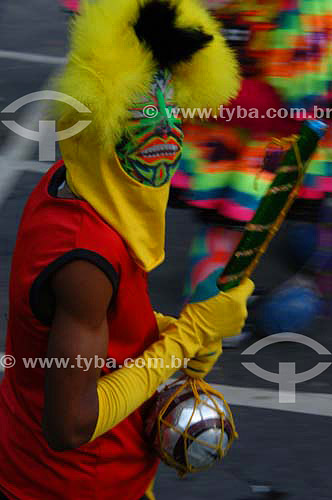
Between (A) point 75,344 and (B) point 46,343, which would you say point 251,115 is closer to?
(B) point 46,343

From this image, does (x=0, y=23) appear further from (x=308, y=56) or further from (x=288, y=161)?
(x=288, y=161)

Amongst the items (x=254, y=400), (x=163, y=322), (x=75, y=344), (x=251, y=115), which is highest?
(x=75, y=344)

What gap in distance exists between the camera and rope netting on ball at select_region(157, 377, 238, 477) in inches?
101

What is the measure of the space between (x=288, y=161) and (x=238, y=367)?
7.66 ft

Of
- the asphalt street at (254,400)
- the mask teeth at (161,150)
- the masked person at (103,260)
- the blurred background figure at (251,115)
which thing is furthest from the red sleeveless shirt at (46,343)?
the blurred background figure at (251,115)

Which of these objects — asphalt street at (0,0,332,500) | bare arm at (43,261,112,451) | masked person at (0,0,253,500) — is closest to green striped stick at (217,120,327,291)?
masked person at (0,0,253,500)

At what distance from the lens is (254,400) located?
169 inches

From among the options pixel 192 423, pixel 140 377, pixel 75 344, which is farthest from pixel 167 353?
pixel 75 344

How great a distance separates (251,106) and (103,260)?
2.25 metres

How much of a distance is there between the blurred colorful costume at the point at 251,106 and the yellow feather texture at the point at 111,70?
1.81 m

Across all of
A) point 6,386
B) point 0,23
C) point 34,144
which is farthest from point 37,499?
point 0,23

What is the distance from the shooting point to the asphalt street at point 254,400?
3748mm

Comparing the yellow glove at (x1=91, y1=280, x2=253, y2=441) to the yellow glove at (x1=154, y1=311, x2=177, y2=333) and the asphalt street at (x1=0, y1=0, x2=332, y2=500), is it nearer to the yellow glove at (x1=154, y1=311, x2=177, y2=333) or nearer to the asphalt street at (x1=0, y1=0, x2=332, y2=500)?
the yellow glove at (x1=154, y1=311, x2=177, y2=333)

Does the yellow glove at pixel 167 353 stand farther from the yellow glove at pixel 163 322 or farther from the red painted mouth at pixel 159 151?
the red painted mouth at pixel 159 151
